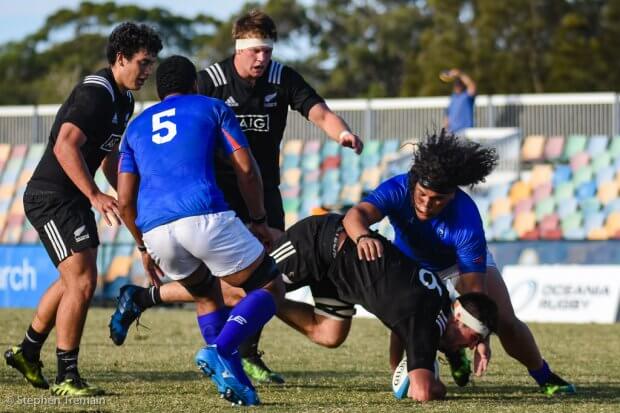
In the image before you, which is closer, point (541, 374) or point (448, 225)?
point (448, 225)

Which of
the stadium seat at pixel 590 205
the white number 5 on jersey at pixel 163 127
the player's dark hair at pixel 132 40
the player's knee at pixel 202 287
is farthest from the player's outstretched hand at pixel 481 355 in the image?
the stadium seat at pixel 590 205

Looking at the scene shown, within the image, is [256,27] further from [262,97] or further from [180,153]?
[180,153]

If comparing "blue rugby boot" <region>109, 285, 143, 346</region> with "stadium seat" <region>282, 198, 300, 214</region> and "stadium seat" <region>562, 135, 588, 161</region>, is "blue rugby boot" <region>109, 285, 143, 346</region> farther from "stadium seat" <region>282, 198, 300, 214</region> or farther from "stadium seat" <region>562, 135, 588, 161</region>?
"stadium seat" <region>562, 135, 588, 161</region>

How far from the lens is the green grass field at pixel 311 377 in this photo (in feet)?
23.5

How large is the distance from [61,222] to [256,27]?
1947 mm

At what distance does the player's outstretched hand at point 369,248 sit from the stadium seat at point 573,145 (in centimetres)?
1418

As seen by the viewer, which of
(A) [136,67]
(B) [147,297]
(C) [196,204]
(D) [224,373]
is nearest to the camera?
(D) [224,373]

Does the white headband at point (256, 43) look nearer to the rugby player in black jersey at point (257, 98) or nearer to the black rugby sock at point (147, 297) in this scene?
the rugby player in black jersey at point (257, 98)

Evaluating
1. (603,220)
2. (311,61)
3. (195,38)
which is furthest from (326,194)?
(195,38)

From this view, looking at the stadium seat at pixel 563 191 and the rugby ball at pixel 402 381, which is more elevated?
the stadium seat at pixel 563 191

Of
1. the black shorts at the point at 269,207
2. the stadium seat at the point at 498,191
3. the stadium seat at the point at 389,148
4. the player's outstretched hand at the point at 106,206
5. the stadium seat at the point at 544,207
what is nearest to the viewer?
the player's outstretched hand at the point at 106,206

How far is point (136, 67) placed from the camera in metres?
7.83

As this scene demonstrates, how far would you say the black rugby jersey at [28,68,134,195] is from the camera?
25.2 ft

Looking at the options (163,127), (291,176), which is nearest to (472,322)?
(163,127)
